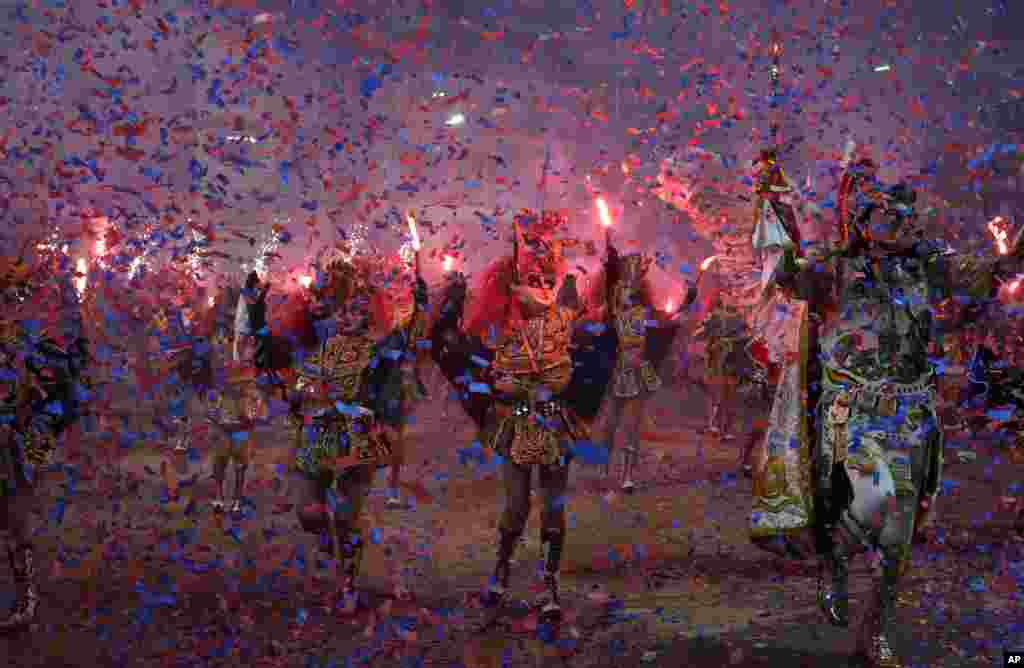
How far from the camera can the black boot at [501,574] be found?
24.0 feet

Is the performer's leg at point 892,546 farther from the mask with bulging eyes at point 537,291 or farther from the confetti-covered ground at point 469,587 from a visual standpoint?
the mask with bulging eyes at point 537,291

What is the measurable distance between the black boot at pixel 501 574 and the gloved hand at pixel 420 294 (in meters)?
2.01

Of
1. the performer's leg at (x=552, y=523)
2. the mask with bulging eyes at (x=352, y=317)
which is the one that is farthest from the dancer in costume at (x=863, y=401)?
the mask with bulging eyes at (x=352, y=317)

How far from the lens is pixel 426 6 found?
2962 centimetres

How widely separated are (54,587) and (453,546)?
3731 mm

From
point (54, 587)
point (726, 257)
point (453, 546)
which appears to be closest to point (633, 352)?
point (453, 546)

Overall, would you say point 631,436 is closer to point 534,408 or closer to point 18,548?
point 534,408

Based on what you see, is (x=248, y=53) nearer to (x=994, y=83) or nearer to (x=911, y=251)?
(x=994, y=83)

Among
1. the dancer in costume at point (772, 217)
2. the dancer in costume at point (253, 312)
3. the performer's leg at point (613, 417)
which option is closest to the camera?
the dancer in costume at point (772, 217)

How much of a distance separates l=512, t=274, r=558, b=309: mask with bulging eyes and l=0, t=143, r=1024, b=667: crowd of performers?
0.02 metres

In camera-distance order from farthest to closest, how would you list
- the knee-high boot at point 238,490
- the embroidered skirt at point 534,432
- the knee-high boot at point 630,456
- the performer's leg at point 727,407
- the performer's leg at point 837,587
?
the performer's leg at point 727,407, the knee-high boot at point 630,456, the knee-high boot at point 238,490, the embroidered skirt at point 534,432, the performer's leg at point 837,587

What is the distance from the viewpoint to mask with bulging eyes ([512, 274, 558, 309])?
748cm

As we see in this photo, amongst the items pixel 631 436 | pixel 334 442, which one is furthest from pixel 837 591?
pixel 631 436

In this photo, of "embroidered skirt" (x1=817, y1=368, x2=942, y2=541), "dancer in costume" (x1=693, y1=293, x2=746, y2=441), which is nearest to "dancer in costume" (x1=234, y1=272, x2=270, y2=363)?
"embroidered skirt" (x1=817, y1=368, x2=942, y2=541)
